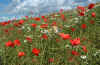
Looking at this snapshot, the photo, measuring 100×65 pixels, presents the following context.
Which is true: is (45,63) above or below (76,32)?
below

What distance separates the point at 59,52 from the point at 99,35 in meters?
1.44

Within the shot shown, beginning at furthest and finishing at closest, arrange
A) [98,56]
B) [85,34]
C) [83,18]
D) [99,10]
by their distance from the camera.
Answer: [99,10]
[83,18]
[85,34]
[98,56]

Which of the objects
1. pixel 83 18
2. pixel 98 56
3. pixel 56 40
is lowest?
pixel 98 56

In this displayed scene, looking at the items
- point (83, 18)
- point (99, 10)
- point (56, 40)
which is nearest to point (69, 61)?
point (56, 40)

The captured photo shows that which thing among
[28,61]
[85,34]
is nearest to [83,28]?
[85,34]

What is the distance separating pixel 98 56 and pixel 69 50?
0.68 metres

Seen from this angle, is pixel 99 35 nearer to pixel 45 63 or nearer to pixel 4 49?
pixel 45 63

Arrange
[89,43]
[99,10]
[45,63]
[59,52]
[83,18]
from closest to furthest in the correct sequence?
[45,63] → [59,52] → [89,43] → [83,18] → [99,10]

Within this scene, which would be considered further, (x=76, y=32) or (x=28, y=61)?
(x=76, y=32)

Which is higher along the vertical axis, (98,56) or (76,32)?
(76,32)

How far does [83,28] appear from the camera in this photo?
4.90 m

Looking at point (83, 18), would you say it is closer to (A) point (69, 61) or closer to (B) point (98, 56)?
(B) point (98, 56)

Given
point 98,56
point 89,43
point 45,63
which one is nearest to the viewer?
point 45,63

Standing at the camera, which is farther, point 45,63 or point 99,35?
point 99,35
